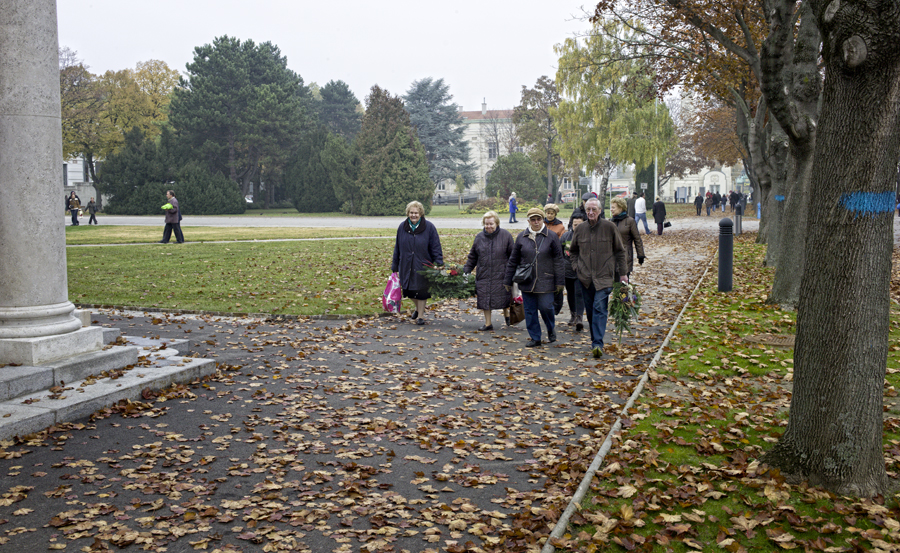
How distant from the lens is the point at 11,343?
7125 millimetres

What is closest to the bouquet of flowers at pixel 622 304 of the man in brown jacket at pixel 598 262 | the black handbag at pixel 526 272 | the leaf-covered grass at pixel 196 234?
Result: the man in brown jacket at pixel 598 262

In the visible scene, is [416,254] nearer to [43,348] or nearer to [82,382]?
[82,382]

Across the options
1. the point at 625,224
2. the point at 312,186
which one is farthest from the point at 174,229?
the point at 312,186

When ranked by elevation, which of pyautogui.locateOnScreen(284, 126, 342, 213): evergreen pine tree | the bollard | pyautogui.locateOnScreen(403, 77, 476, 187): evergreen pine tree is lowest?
the bollard

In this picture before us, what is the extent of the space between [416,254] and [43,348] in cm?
571

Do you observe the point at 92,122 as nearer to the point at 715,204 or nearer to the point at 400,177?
the point at 400,177

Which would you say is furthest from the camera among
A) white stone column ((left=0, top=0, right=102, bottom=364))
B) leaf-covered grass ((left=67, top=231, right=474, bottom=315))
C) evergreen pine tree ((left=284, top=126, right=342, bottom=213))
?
evergreen pine tree ((left=284, top=126, right=342, bottom=213))

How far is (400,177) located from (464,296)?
43.4 meters

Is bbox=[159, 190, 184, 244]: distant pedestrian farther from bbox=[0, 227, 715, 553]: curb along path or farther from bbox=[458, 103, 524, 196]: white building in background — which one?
bbox=[458, 103, 524, 196]: white building in background

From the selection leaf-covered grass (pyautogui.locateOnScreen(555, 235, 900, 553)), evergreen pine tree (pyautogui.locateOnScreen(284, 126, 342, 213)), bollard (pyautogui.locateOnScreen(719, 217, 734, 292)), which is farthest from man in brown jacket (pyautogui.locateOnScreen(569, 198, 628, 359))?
evergreen pine tree (pyautogui.locateOnScreen(284, 126, 342, 213))

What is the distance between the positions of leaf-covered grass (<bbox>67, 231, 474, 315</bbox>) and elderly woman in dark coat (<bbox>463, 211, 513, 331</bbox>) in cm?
256

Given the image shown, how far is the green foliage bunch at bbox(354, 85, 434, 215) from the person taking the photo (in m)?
54.3

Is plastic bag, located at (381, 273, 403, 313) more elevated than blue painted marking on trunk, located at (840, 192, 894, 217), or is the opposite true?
blue painted marking on trunk, located at (840, 192, 894, 217)

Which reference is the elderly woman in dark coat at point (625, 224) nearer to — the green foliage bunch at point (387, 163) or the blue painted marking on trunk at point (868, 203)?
the blue painted marking on trunk at point (868, 203)
